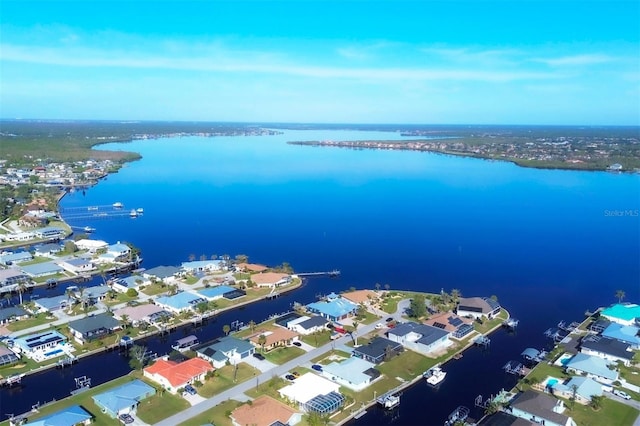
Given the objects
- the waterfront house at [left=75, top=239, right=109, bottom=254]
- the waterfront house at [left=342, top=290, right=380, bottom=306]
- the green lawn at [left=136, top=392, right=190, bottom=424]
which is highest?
the waterfront house at [left=75, top=239, right=109, bottom=254]

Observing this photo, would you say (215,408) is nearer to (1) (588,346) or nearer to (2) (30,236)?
(1) (588,346)

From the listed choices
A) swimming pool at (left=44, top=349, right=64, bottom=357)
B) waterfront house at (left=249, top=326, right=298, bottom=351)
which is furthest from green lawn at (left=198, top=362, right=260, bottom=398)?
swimming pool at (left=44, top=349, right=64, bottom=357)

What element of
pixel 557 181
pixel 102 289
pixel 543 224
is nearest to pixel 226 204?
pixel 102 289

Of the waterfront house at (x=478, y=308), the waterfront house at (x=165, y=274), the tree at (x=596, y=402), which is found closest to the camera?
the tree at (x=596, y=402)

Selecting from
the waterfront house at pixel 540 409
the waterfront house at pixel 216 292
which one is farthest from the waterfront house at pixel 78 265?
the waterfront house at pixel 540 409

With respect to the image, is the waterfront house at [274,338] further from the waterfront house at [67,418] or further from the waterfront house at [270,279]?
the waterfront house at [67,418]

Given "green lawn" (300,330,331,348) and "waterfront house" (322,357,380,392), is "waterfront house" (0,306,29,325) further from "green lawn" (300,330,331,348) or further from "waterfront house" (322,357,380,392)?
"waterfront house" (322,357,380,392)
